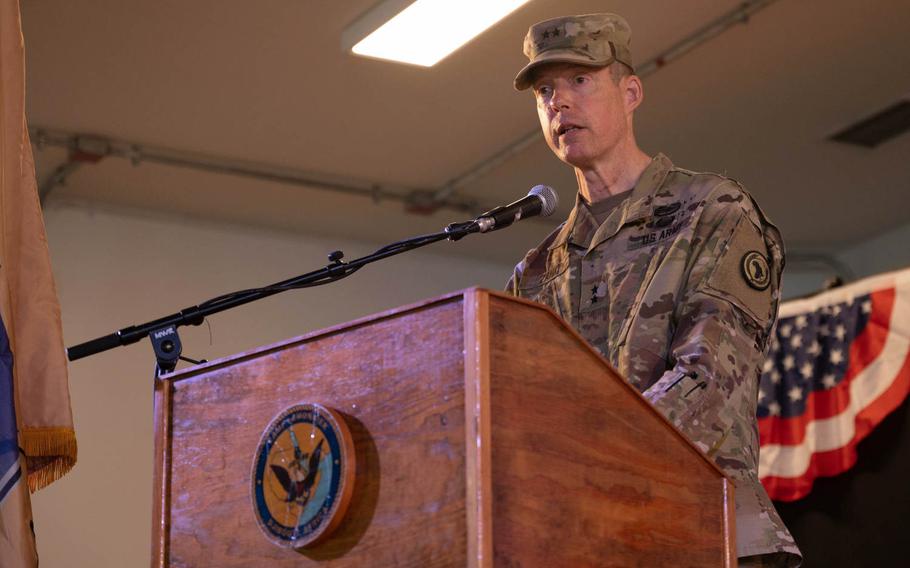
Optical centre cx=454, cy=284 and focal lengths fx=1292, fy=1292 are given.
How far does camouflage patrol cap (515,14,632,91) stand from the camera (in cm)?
255

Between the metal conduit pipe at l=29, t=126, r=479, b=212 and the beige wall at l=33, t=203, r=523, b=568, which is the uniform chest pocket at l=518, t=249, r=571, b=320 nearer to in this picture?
the metal conduit pipe at l=29, t=126, r=479, b=212

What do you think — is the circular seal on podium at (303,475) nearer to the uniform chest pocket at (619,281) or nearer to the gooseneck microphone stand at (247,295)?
the gooseneck microphone stand at (247,295)

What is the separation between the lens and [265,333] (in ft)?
23.3

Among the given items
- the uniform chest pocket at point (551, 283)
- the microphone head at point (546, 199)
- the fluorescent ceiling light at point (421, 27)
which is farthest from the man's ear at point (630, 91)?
the fluorescent ceiling light at point (421, 27)

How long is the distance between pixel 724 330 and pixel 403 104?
3810mm

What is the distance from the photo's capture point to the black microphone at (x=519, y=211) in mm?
1936

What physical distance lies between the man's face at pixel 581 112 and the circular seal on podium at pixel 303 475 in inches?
43.8

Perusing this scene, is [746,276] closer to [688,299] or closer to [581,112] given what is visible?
[688,299]

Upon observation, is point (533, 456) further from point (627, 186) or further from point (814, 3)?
point (814, 3)

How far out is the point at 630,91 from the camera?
265cm

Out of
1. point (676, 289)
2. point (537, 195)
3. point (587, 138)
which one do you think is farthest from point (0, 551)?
point (587, 138)

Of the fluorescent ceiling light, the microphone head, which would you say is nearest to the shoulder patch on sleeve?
the microphone head

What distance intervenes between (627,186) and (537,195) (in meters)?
0.55

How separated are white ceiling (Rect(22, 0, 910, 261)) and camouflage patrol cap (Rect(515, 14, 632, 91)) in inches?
86.0
